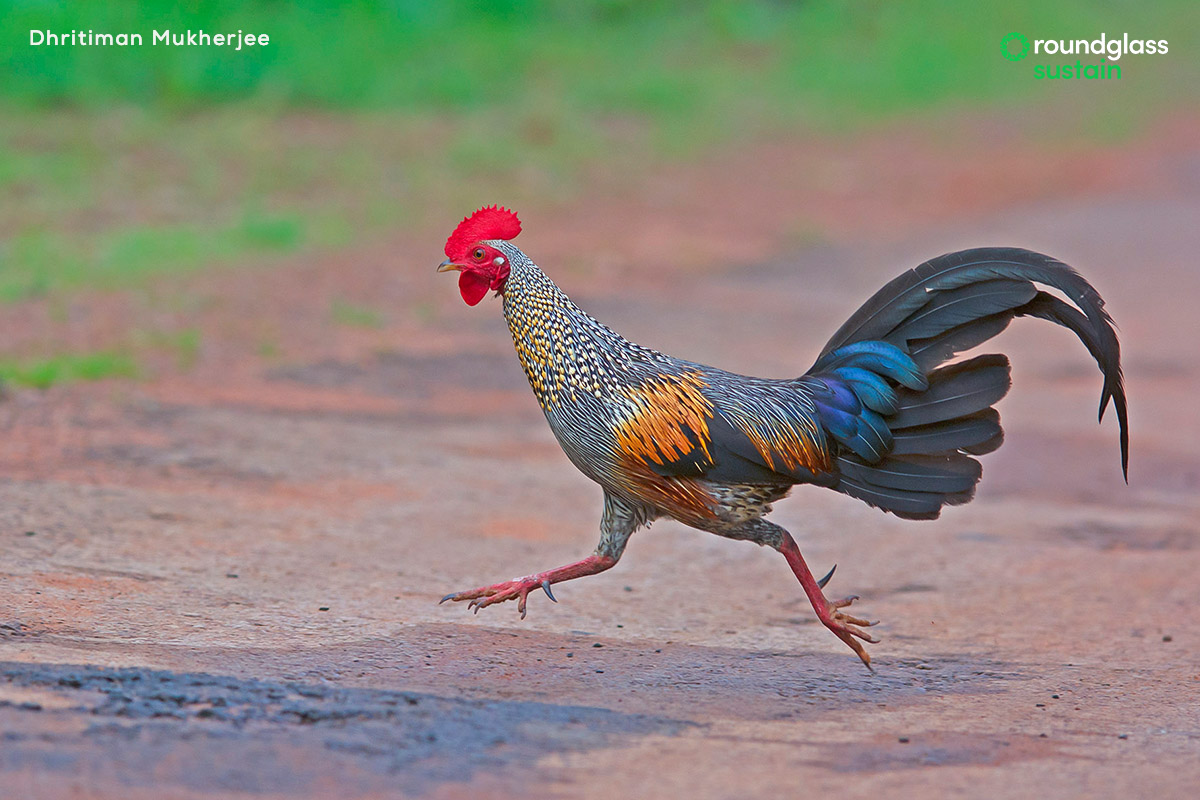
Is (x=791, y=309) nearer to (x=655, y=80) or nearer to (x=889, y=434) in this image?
(x=889, y=434)

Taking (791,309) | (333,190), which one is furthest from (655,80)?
(791,309)

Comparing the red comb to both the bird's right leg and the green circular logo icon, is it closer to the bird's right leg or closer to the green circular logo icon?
the bird's right leg

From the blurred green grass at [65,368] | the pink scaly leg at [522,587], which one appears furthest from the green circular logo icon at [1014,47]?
the pink scaly leg at [522,587]

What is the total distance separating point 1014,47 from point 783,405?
3451 cm

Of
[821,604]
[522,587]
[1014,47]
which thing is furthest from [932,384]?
[1014,47]

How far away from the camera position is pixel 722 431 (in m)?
5.62

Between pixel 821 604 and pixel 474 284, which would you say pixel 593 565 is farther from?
pixel 474 284

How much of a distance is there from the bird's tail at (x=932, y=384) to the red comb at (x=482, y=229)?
4.80ft

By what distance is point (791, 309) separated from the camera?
609 inches

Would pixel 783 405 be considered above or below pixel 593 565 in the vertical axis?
above

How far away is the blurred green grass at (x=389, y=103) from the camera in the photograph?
55.0 feet

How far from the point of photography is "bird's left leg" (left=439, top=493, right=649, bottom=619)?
18.5 feet
